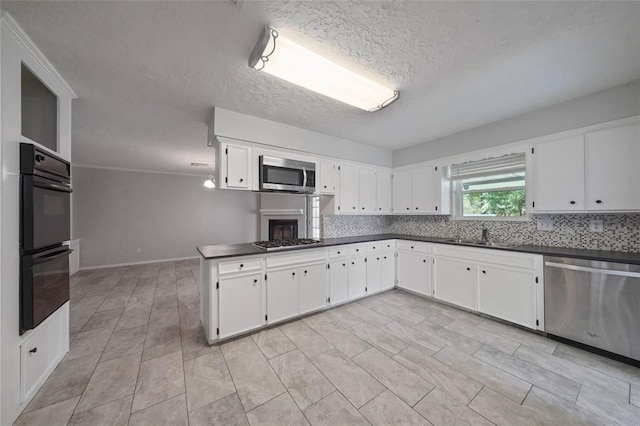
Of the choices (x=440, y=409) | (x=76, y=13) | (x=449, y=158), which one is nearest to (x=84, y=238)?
(x=76, y=13)

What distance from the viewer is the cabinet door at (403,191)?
4.02m

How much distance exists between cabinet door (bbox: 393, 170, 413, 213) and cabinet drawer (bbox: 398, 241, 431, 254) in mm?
624

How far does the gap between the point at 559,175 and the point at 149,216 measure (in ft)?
26.3

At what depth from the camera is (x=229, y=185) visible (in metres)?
2.62

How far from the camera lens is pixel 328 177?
347 centimetres

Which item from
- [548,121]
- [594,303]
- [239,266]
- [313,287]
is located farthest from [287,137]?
[594,303]

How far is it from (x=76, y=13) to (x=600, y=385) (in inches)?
175

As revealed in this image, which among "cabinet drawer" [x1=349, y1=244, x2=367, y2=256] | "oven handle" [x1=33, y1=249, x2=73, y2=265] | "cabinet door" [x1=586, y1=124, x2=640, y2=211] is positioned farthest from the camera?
"cabinet drawer" [x1=349, y1=244, x2=367, y2=256]

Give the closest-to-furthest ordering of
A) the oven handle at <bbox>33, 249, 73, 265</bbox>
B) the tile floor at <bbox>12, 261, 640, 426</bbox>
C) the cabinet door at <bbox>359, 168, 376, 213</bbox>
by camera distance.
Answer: the tile floor at <bbox>12, 261, 640, 426</bbox> < the oven handle at <bbox>33, 249, 73, 265</bbox> < the cabinet door at <bbox>359, 168, 376, 213</bbox>

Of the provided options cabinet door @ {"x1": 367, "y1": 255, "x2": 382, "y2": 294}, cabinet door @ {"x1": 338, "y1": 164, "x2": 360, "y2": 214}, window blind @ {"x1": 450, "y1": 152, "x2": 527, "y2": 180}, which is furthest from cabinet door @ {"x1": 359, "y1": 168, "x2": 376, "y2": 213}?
window blind @ {"x1": 450, "y1": 152, "x2": 527, "y2": 180}

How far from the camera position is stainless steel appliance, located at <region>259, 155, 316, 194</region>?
2.82 m

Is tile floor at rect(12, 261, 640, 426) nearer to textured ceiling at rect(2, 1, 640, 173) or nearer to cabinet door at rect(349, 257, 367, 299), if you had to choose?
cabinet door at rect(349, 257, 367, 299)

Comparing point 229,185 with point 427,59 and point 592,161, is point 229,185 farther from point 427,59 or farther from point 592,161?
point 592,161

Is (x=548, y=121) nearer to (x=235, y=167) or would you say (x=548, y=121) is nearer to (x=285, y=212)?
(x=285, y=212)
